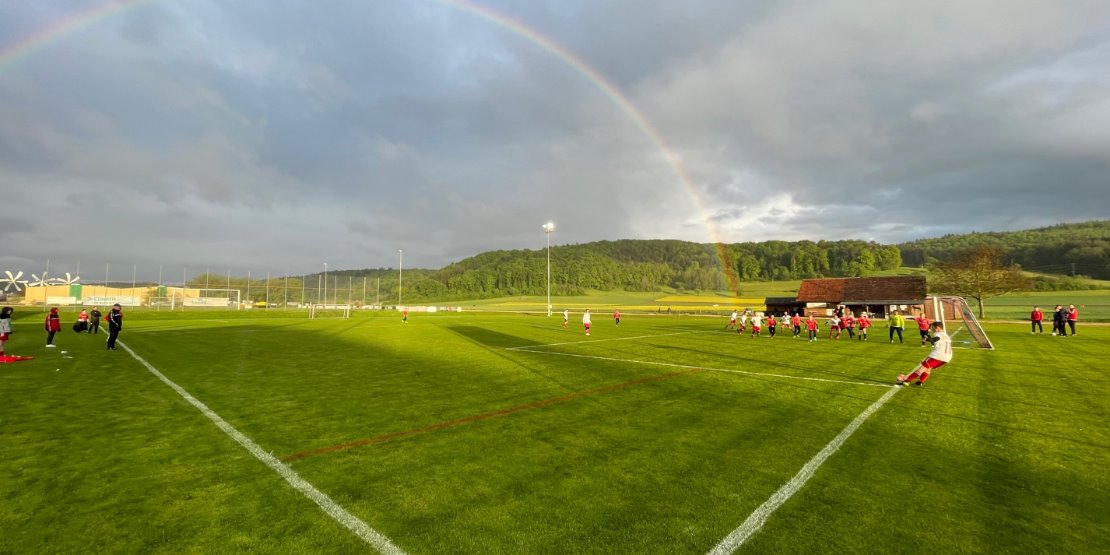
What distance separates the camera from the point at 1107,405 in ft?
30.6

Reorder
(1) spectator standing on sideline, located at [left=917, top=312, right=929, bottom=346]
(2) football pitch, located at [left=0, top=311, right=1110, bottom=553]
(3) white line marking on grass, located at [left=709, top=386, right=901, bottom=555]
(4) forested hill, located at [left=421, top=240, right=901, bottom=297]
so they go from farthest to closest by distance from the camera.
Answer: (4) forested hill, located at [left=421, top=240, right=901, bottom=297] < (1) spectator standing on sideline, located at [left=917, top=312, right=929, bottom=346] < (2) football pitch, located at [left=0, top=311, right=1110, bottom=553] < (3) white line marking on grass, located at [left=709, top=386, right=901, bottom=555]

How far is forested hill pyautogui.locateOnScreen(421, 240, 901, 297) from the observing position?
13338 cm

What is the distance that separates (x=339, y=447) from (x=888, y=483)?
6.94 metres

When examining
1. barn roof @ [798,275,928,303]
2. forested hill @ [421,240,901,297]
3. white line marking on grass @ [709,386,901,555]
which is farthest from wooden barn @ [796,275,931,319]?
forested hill @ [421,240,901,297]

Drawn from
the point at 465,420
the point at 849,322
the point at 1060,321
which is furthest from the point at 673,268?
the point at 465,420

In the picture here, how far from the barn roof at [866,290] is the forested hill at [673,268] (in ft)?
240

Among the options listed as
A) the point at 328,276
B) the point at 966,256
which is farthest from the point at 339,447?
the point at 328,276

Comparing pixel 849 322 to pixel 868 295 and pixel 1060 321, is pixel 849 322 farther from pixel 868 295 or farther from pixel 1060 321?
pixel 868 295

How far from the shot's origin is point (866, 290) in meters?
59.3

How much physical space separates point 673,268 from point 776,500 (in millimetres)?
167491

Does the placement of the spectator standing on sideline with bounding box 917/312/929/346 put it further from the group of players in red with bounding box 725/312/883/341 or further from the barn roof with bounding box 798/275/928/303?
the barn roof with bounding box 798/275/928/303

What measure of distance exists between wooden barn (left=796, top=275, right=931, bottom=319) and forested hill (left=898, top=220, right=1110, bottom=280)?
1850cm

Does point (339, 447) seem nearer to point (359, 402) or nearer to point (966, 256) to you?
point (359, 402)

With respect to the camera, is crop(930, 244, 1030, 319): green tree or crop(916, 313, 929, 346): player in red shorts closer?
crop(916, 313, 929, 346): player in red shorts
